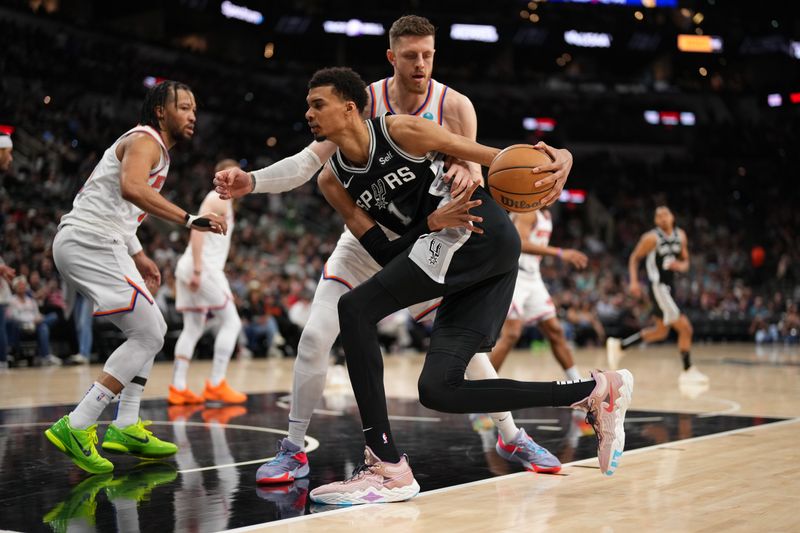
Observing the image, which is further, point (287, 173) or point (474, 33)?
point (474, 33)

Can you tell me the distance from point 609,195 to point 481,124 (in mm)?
5393

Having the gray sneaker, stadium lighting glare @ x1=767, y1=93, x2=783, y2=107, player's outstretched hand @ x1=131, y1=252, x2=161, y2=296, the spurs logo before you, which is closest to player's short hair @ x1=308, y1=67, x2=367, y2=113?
the spurs logo

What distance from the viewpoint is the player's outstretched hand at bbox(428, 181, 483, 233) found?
12.9ft

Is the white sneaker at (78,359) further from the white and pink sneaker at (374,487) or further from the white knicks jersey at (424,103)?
the white and pink sneaker at (374,487)

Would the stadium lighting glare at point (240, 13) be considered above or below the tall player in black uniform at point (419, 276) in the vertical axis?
above

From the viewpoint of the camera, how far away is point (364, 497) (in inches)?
154

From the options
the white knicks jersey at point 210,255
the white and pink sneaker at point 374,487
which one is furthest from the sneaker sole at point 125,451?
the white knicks jersey at point 210,255

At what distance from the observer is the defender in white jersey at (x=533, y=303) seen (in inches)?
305

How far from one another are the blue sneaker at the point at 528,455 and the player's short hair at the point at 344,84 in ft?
6.55

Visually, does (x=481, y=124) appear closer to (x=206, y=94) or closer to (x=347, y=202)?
(x=206, y=94)

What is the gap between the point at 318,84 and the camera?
4195 millimetres

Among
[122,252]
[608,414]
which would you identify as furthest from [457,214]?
[122,252]

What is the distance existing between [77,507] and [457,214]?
207cm

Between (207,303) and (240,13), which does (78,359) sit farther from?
(240,13)
